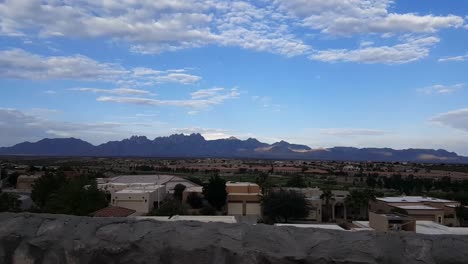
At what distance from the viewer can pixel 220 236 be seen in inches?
138

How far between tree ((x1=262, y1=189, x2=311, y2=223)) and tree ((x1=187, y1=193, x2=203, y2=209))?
29.1 ft

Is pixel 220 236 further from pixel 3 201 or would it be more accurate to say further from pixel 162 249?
pixel 3 201

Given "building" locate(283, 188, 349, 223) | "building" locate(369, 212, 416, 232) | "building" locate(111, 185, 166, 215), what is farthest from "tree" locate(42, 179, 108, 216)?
"building" locate(283, 188, 349, 223)

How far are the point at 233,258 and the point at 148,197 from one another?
4740 centimetres

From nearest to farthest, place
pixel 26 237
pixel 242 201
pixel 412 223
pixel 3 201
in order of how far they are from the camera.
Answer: pixel 26 237 < pixel 412 223 < pixel 3 201 < pixel 242 201

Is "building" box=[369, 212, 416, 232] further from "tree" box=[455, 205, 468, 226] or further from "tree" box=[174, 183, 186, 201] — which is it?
"tree" box=[174, 183, 186, 201]

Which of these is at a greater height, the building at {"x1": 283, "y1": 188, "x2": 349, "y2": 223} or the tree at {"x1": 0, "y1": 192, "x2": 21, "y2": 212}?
the tree at {"x1": 0, "y1": 192, "x2": 21, "y2": 212}

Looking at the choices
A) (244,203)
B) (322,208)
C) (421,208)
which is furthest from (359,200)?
(244,203)

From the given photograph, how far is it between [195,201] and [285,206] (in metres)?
12.3

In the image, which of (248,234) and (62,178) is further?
(62,178)

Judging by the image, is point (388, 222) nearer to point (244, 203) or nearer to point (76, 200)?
point (76, 200)

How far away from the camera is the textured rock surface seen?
128 inches

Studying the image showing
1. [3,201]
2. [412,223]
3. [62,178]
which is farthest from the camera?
[62,178]

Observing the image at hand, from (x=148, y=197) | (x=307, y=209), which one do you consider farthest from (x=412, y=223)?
(x=148, y=197)
